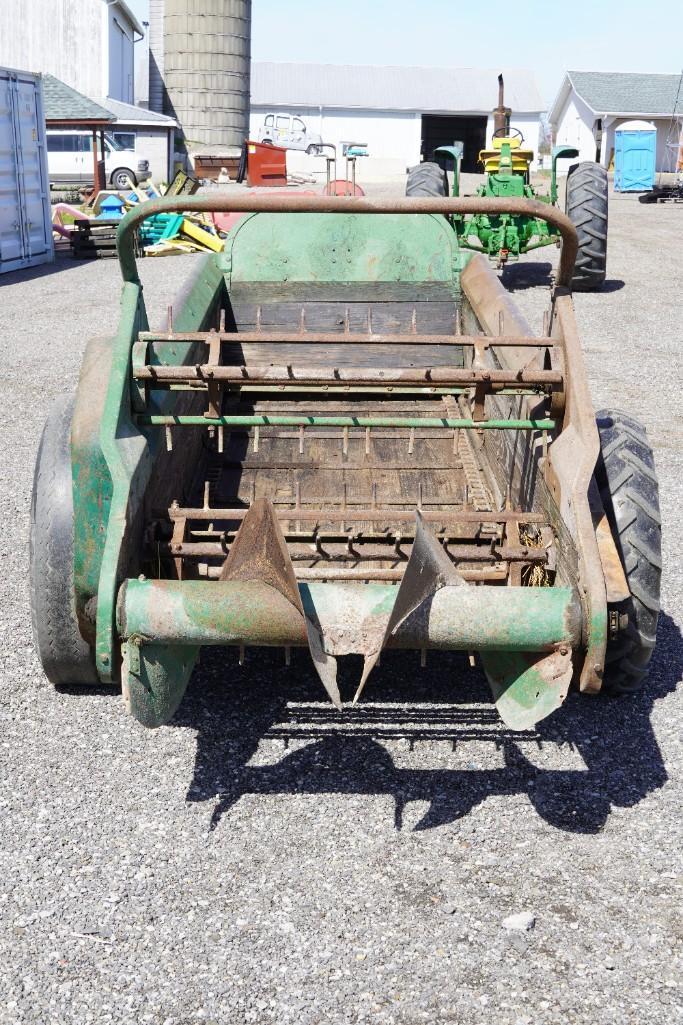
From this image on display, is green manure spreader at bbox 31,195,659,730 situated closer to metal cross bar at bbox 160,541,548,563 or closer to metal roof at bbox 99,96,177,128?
metal cross bar at bbox 160,541,548,563

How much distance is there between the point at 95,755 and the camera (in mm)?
3271

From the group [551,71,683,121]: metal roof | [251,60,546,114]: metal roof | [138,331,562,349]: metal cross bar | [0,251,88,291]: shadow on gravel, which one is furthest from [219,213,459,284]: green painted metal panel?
[251,60,546,114]: metal roof

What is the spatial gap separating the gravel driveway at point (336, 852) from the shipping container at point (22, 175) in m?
10.9

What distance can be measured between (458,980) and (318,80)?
48.0 m

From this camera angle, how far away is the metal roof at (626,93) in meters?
35.7

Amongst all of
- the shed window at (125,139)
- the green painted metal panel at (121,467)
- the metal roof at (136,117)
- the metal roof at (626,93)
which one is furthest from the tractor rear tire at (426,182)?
the metal roof at (626,93)

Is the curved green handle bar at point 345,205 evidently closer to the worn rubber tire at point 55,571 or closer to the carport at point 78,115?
the worn rubber tire at point 55,571

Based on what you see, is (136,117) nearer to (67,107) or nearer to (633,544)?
(67,107)

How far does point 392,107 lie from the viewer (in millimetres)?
42344

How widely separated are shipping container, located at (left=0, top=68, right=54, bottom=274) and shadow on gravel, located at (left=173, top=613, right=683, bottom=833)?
1156cm

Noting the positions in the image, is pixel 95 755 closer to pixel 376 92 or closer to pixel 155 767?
pixel 155 767

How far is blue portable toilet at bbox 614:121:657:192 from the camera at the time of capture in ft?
91.6

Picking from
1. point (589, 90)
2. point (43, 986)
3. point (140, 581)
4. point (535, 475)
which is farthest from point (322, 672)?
point (589, 90)

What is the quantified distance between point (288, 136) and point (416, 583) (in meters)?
37.3
